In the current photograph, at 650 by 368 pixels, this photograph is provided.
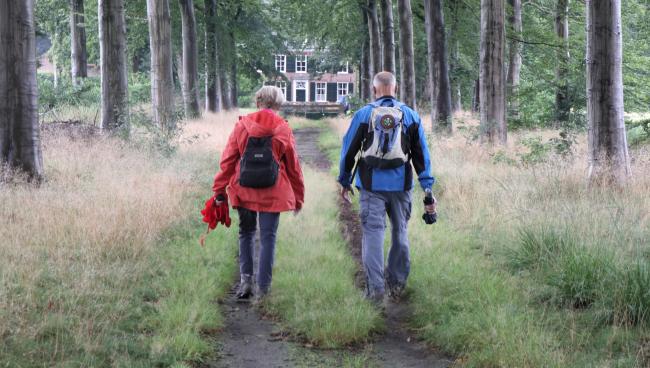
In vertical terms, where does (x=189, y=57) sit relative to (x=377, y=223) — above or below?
above

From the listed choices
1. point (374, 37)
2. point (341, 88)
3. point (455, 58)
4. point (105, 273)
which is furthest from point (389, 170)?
point (341, 88)

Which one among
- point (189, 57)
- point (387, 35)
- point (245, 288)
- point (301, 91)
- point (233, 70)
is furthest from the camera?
point (301, 91)

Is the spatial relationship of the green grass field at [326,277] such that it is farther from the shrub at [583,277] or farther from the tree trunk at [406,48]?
the tree trunk at [406,48]

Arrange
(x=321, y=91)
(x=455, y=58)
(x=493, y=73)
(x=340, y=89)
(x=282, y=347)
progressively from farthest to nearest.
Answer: (x=340, y=89) → (x=321, y=91) → (x=455, y=58) → (x=493, y=73) → (x=282, y=347)

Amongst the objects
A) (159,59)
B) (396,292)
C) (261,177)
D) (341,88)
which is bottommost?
(396,292)

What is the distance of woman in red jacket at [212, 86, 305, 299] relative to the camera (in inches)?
257

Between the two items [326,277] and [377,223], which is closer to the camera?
[377,223]

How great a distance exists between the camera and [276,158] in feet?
21.8

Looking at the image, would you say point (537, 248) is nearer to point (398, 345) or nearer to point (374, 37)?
point (398, 345)

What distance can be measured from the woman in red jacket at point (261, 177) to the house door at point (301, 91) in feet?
289

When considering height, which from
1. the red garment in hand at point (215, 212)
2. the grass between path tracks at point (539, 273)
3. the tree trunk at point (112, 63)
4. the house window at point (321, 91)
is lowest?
the grass between path tracks at point (539, 273)

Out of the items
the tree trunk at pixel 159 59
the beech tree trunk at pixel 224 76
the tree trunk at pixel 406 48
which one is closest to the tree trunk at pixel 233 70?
the beech tree trunk at pixel 224 76

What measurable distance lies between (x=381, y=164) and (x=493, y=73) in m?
9.97

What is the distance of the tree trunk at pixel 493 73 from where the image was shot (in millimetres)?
15195
